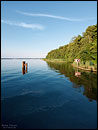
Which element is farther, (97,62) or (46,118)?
(97,62)

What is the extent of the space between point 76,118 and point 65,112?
108cm

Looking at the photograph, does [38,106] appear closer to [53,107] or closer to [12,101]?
[53,107]

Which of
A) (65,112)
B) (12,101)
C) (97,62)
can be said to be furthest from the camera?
(97,62)

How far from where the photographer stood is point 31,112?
7.80 meters

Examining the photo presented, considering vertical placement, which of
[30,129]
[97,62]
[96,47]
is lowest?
[30,129]

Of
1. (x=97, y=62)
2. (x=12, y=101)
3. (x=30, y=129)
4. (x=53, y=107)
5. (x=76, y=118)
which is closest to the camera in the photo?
(x=30, y=129)

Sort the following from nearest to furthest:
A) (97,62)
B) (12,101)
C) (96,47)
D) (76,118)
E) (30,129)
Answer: (30,129), (76,118), (12,101), (97,62), (96,47)

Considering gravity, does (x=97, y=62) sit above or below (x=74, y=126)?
above

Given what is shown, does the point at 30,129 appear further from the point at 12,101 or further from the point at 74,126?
the point at 12,101

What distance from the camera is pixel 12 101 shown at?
10.0 m

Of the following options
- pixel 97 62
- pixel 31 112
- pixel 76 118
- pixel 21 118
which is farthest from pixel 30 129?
pixel 97 62

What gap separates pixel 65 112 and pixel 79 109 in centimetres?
135

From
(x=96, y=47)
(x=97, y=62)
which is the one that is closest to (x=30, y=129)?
(x=97, y=62)

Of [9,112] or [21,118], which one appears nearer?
[21,118]
